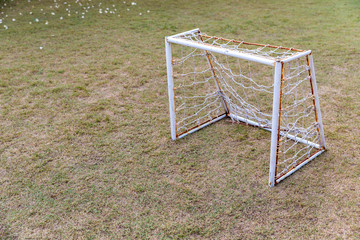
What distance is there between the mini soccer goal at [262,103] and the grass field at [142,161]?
0.13 m

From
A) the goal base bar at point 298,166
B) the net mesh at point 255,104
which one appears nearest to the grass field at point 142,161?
the goal base bar at point 298,166

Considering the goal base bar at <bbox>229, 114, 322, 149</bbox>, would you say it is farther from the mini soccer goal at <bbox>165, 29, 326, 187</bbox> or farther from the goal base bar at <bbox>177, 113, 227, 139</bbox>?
the goal base bar at <bbox>177, 113, 227, 139</bbox>

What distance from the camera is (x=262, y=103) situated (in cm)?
344

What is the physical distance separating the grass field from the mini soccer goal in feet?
0.42

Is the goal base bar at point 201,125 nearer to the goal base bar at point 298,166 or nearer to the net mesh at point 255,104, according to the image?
the net mesh at point 255,104

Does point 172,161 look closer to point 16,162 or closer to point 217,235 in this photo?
point 217,235

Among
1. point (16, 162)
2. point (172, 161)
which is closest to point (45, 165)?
point (16, 162)

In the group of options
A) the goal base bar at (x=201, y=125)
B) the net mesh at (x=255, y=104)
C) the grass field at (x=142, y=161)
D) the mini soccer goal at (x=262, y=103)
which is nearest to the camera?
the grass field at (x=142, y=161)

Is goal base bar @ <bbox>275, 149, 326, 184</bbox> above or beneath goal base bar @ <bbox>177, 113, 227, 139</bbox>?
beneath

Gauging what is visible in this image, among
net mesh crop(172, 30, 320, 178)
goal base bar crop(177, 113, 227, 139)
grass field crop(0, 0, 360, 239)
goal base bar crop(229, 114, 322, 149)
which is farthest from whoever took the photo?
goal base bar crop(177, 113, 227, 139)

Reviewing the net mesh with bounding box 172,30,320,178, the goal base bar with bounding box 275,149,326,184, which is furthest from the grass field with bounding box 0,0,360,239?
the net mesh with bounding box 172,30,320,178

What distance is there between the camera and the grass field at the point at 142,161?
6.84 feet

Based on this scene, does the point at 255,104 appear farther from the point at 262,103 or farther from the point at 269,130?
the point at 269,130

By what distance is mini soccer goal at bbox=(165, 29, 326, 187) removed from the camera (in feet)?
7.21
